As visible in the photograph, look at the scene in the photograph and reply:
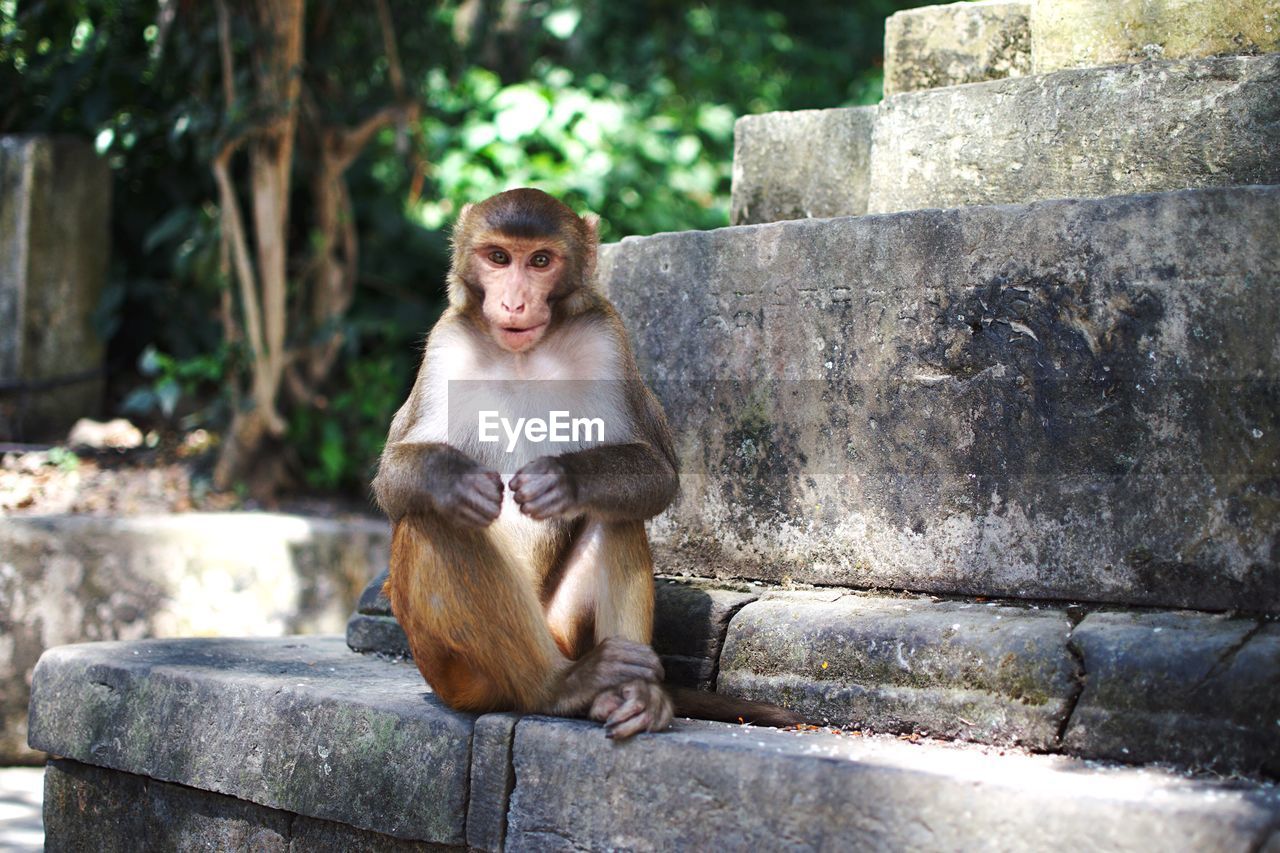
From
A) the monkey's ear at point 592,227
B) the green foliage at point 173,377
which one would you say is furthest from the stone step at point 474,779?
the green foliage at point 173,377

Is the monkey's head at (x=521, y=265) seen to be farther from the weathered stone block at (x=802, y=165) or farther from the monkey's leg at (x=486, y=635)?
the weathered stone block at (x=802, y=165)

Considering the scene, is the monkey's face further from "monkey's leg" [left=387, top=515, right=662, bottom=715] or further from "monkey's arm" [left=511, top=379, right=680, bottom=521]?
"monkey's leg" [left=387, top=515, right=662, bottom=715]

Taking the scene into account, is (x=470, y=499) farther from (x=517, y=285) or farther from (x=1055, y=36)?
(x=1055, y=36)

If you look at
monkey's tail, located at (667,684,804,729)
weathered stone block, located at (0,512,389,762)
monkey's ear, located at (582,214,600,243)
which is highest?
Answer: monkey's ear, located at (582,214,600,243)

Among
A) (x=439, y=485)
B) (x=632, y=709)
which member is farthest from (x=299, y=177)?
(x=632, y=709)

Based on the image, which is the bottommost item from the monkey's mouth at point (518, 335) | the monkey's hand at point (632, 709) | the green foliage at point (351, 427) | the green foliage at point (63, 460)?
the monkey's hand at point (632, 709)

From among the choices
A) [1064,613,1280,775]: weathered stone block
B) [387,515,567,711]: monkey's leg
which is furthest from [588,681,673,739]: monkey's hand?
[1064,613,1280,775]: weathered stone block

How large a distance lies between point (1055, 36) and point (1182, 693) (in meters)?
1.88

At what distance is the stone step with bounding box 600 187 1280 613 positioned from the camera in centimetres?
296

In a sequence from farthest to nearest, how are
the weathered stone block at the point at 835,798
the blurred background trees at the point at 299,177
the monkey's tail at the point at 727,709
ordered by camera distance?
1. the blurred background trees at the point at 299,177
2. the monkey's tail at the point at 727,709
3. the weathered stone block at the point at 835,798

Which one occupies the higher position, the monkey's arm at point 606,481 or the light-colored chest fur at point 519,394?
the light-colored chest fur at point 519,394

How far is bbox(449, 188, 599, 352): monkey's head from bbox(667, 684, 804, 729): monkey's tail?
95 centimetres

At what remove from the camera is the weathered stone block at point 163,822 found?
3459mm

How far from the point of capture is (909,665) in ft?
10.3
